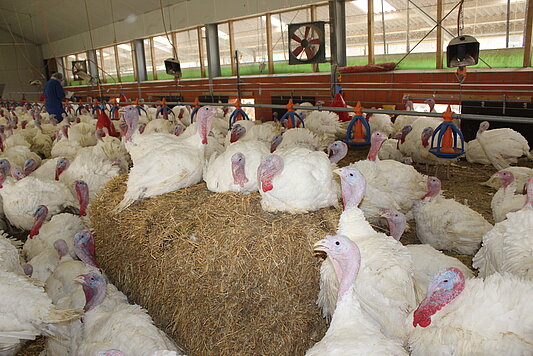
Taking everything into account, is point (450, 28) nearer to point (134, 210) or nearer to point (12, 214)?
point (134, 210)

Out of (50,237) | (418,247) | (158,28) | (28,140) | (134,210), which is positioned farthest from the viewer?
(158,28)

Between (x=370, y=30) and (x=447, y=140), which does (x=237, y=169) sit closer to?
(x=447, y=140)

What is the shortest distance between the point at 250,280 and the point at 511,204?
2.73 m

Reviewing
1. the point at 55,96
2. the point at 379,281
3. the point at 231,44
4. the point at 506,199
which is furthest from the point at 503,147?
the point at 231,44

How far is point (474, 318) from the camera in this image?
2.02 meters

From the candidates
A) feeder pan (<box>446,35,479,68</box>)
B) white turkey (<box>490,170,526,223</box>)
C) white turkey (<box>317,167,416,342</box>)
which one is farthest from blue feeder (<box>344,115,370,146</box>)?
white turkey (<box>317,167,416,342</box>)

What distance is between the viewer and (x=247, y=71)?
14.4m

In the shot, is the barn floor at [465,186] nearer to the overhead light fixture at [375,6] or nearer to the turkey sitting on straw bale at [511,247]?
the turkey sitting on straw bale at [511,247]

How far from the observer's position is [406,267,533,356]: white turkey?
1920mm

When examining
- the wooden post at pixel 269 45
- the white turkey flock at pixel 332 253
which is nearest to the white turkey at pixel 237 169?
the white turkey flock at pixel 332 253

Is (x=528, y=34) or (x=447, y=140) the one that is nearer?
(x=447, y=140)

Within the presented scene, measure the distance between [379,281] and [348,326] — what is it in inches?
18.0

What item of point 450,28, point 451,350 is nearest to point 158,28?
point 450,28

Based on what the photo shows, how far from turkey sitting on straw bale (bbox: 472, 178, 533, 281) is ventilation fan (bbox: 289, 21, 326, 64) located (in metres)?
5.49
